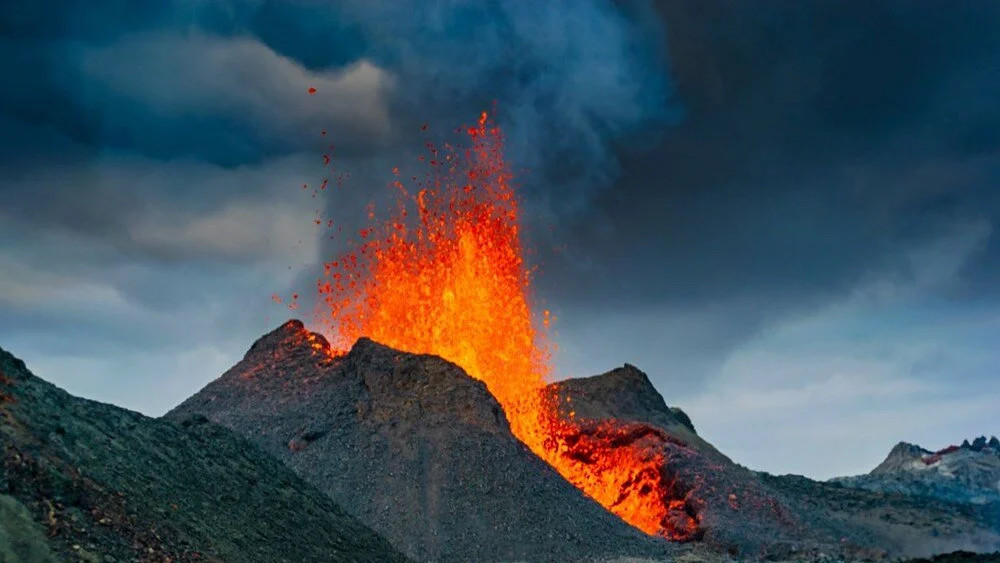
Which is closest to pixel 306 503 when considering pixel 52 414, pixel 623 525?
pixel 52 414

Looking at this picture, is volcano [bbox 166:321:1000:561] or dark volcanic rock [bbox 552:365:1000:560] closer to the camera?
volcano [bbox 166:321:1000:561]

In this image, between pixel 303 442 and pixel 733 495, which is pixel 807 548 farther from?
pixel 303 442

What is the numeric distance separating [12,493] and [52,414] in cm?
403

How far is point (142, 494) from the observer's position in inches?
717

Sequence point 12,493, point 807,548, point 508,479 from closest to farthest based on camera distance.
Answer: point 12,493 → point 508,479 → point 807,548

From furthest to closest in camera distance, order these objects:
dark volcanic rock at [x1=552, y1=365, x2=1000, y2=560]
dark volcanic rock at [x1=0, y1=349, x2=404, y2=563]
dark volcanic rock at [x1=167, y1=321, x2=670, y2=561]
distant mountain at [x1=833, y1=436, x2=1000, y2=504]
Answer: distant mountain at [x1=833, y1=436, x2=1000, y2=504] < dark volcanic rock at [x1=552, y1=365, x2=1000, y2=560] < dark volcanic rock at [x1=167, y1=321, x2=670, y2=561] < dark volcanic rock at [x1=0, y1=349, x2=404, y2=563]

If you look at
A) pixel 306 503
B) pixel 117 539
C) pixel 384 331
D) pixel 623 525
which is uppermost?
pixel 384 331

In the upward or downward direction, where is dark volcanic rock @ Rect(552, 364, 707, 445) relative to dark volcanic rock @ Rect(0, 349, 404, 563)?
upward

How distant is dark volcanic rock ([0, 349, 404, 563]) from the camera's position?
586 inches

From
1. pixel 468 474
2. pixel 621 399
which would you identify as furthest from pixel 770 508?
pixel 468 474

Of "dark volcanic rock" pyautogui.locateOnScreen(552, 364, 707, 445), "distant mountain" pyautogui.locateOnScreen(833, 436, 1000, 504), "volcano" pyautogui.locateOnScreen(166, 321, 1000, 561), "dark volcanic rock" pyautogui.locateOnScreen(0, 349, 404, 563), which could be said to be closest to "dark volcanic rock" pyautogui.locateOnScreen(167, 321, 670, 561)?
"volcano" pyautogui.locateOnScreen(166, 321, 1000, 561)

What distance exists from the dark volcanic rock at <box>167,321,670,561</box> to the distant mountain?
131 feet

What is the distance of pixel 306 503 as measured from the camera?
2328cm

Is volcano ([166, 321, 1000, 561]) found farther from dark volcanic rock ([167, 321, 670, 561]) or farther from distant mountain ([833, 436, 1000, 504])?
distant mountain ([833, 436, 1000, 504])
